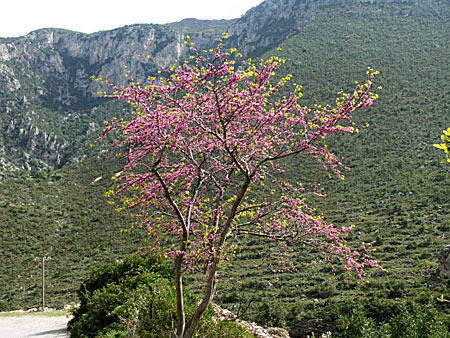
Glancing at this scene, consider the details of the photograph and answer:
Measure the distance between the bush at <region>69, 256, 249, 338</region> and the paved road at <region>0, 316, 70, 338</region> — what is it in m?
1.68

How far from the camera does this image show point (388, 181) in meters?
29.3

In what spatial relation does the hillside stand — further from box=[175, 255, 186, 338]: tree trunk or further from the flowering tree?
box=[175, 255, 186, 338]: tree trunk

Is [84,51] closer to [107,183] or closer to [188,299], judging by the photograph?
[107,183]

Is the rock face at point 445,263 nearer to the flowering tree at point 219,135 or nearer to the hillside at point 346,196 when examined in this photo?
the hillside at point 346,196

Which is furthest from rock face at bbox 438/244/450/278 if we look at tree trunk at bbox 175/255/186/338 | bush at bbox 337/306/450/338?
tree trunk at bbox 175/255/186/338

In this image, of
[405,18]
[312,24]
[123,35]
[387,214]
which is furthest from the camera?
[123,35]

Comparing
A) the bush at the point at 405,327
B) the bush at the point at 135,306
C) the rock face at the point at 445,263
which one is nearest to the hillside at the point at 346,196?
the rock face at the point at 445,263

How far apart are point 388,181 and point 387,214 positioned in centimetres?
411

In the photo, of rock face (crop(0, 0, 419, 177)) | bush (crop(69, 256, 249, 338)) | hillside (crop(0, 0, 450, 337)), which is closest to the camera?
bush (crop(69, 256, 249, 338))

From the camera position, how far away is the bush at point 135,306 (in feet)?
19.9

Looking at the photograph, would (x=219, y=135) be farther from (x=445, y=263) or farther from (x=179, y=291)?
(x=445, y=263)

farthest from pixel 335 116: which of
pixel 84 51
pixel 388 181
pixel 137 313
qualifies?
pixel 84 51

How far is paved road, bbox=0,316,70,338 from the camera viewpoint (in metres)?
11.3

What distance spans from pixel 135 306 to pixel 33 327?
8.24 metres
